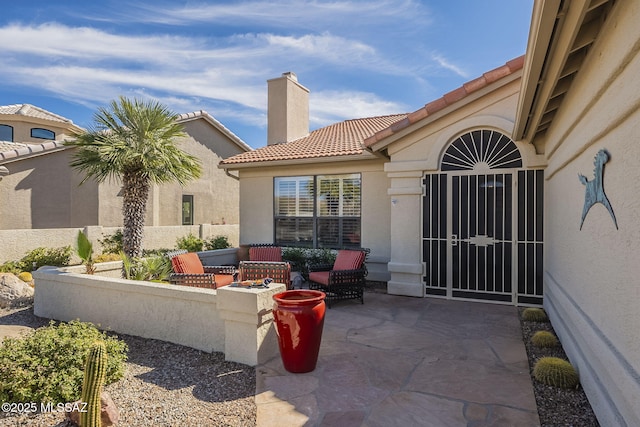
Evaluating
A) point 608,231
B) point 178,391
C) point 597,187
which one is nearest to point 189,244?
point 178,391

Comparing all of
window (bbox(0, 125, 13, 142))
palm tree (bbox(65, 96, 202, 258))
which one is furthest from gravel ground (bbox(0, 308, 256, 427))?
window (bbox(0, 125, 13, 142))

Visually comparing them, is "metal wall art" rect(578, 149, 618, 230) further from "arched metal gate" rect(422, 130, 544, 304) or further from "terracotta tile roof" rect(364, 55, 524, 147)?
"terracotta tile roof" rect(364, 55, 524, 147)

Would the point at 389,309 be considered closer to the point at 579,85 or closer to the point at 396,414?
the point at 396,414

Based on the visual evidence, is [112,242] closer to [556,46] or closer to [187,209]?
[187,209]

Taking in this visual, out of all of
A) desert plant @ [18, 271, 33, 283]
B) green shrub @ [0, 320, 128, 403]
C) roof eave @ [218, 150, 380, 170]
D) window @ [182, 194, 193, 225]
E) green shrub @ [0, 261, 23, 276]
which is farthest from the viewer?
window @ [182, 194, 193, 225]

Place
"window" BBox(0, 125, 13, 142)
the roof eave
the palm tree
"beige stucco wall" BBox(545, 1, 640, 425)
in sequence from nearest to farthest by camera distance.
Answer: "beige stucco wall" BBox(545, 1, 640, 425), the palm tree, the roof eave, "window" BBox(0, 125, 13, 142)

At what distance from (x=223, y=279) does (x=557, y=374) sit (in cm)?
631

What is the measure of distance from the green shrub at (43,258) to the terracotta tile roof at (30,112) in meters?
16.6

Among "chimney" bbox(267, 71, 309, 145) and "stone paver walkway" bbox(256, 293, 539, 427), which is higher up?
"chimney" bbox(267, 71, 309, 145)

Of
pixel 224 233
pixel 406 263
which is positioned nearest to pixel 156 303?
pixel 406 263

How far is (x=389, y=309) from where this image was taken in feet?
27.0

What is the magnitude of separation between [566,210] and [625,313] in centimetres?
310

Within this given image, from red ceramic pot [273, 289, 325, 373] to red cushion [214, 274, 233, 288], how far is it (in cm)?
370

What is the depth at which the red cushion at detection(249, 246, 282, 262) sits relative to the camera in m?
10.9
